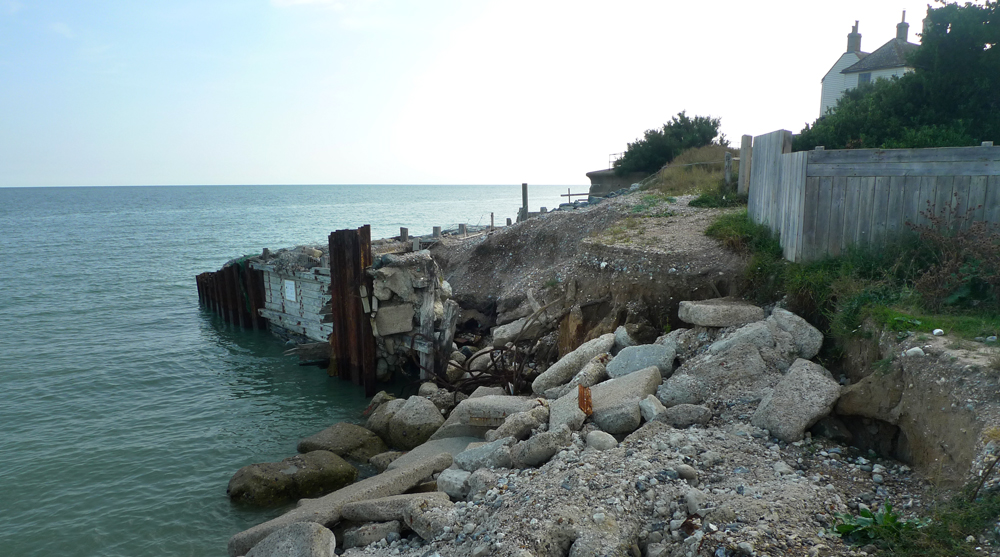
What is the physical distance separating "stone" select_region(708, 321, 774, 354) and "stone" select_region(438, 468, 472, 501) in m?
3.30

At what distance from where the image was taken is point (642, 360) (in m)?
8.29

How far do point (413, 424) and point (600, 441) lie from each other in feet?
14.3

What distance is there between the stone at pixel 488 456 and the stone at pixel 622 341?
299 centimetres

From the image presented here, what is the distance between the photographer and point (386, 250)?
22.1m

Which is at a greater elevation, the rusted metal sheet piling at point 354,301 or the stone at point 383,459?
the rusted metal sheet piling at point 354,301

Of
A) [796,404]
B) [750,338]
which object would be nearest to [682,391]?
[750,338]

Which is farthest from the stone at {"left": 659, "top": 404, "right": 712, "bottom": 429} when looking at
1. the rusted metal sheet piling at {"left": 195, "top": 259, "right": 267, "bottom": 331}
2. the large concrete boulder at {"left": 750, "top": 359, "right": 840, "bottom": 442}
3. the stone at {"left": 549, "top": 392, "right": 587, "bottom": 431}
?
the rusted metal sheet piling at {"left": 195, "top": 259, "right": 267, "bottom": 331}

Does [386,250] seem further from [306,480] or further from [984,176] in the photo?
[984,176]

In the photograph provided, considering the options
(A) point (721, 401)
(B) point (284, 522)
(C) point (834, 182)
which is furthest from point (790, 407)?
(B) point (284, 522)

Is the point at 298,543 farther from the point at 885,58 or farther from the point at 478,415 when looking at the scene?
the point at 885,58

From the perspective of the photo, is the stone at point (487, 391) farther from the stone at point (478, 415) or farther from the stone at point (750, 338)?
the stone at point (750, 338)

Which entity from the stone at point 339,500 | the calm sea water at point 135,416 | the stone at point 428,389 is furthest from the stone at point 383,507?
the stone at point 428,389

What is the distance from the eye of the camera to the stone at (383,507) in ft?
20.4

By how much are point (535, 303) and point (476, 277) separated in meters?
4.95
